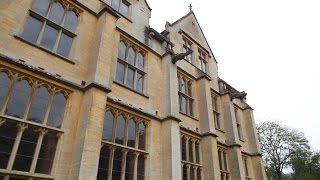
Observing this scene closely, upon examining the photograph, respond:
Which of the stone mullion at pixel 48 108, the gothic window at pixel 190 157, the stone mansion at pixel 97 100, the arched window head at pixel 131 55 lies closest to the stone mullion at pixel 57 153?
the stone mansion at pixel 97 100

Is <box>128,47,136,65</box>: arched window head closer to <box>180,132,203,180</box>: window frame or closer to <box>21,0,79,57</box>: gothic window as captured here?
<box>21,0,79,57</box>: gothic window

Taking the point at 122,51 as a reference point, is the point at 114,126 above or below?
below

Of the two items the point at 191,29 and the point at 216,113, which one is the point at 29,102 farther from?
the point at 191,29

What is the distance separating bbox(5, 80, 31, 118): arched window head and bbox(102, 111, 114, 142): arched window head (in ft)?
8.50

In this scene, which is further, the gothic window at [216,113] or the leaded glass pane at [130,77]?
the gothic window at [216,113]

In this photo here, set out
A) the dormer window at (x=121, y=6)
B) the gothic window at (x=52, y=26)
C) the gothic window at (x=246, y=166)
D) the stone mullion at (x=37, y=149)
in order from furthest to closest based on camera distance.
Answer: the gothic window at (x=246, y=166)
the dormer window at (x=121, y=6)
the gothic window at (x=52, y=26)
the stone mullion at (x=37, y=149)

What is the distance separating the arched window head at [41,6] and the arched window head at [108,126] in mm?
4077

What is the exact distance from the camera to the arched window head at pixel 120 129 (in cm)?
829

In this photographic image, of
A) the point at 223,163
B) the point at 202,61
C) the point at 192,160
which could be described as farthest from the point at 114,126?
the point at 202,61

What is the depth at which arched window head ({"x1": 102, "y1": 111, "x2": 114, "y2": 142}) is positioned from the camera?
26.0 feet

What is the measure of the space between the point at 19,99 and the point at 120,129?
3.46 metres

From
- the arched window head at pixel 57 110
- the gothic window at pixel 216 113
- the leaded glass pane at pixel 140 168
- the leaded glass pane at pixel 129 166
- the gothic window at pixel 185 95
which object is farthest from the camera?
the gothic window at pixel 216 113

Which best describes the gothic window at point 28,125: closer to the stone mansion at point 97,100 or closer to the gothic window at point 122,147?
the stone mansion at point 97,100

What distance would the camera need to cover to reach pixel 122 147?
8.15m
